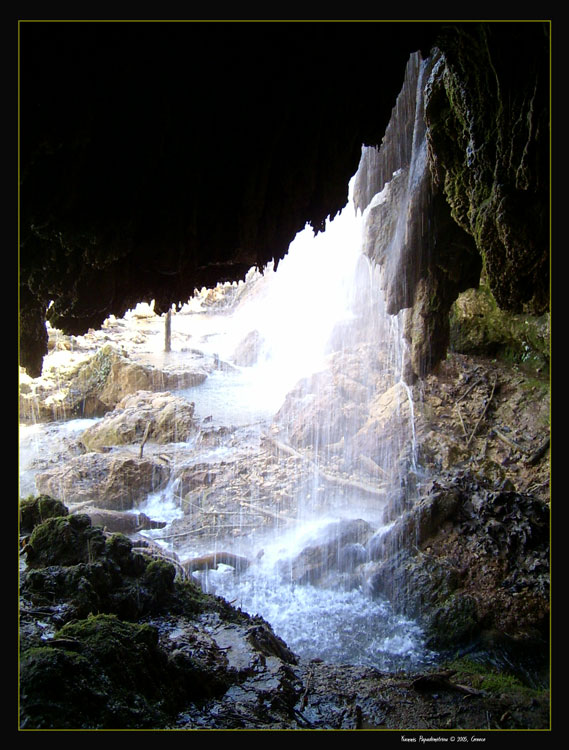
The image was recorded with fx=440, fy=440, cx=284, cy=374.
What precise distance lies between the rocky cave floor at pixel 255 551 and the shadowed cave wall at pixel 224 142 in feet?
8.20

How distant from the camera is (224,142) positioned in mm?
3221

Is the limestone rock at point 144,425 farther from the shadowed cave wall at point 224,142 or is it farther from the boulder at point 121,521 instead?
the shadowed cave wall at point 224,142

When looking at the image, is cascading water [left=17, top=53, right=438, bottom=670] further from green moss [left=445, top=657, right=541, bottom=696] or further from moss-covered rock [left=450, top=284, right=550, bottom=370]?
moss-covered rock [left=450, top=284, right=550, bottom=370]

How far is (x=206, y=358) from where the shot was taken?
19.2 m

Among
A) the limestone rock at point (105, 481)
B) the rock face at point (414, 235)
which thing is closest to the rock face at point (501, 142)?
the rock face at point (414, 235)

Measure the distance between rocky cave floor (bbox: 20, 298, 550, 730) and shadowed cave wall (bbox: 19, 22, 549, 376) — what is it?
250 cm

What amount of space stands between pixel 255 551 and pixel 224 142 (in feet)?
28.4

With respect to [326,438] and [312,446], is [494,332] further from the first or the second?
[312,446]

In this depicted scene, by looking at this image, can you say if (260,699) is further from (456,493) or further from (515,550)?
(456,493)

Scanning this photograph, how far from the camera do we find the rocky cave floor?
2877mm

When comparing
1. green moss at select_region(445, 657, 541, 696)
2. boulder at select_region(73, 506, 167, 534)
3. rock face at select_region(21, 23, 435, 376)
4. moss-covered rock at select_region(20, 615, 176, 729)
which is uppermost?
rock face at select_region(21, 23, 435, 376)

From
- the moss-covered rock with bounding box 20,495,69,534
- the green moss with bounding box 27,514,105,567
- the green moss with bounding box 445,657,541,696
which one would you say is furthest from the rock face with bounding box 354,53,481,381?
the moss-covered rock with bounding box 20,495,69,534

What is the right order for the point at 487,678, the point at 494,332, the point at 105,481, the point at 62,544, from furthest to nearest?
the point at 105,481, the point at 494,332, the point at 487,678, the point at 62,544

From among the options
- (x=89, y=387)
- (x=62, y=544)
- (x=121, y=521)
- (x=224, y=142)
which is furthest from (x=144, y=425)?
(x=224, y=142)
